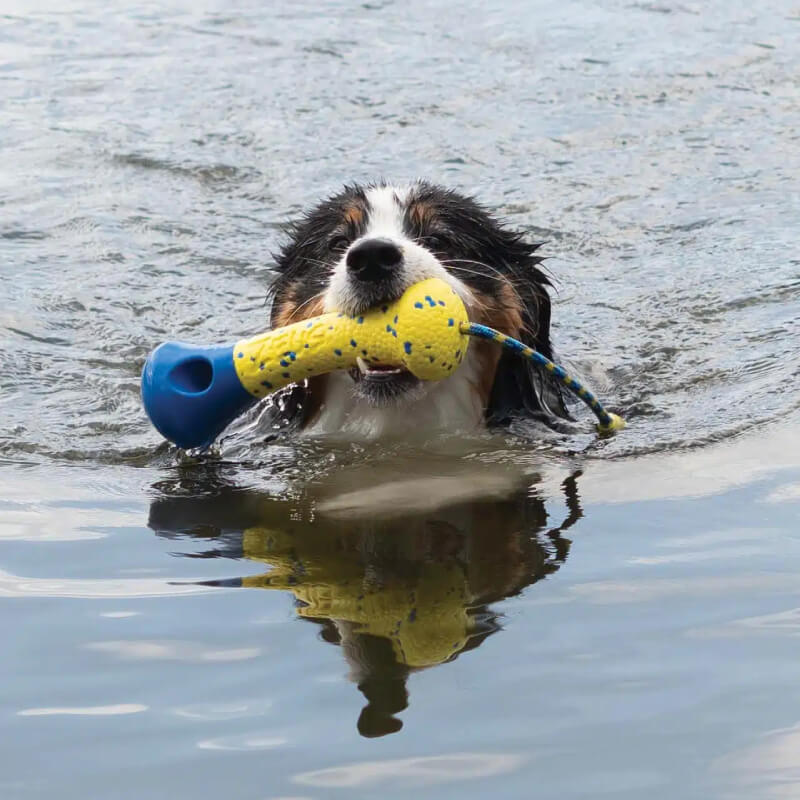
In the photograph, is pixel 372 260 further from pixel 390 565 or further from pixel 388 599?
pixel 388 599

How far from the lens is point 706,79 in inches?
374

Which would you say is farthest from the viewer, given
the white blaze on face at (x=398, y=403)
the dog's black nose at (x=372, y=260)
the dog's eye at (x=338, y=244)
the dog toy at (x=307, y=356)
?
the dog's eye at (x=338, y=244)

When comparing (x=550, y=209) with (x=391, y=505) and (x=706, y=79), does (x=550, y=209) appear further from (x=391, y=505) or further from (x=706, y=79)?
(x=391, y=505)

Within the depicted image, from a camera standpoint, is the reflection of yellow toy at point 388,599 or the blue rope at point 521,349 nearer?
the reflection of yellow toy at point 388,599

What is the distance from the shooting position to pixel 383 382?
4.77m

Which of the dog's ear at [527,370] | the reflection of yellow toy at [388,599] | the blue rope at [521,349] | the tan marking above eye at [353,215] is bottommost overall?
the reflection of yellow toy at [388,599]

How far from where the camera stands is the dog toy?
14.2 feet

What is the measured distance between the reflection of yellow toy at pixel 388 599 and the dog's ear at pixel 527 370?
4.54 feet

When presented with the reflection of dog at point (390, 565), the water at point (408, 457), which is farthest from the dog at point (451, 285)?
the reflection of dog at point (390, 565)

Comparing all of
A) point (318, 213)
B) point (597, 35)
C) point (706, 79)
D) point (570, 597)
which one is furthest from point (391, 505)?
point (597, 35)

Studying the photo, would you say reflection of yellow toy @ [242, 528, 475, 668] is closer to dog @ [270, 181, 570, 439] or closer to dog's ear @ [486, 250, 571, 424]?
dog @ [270, 181, 570, 439]

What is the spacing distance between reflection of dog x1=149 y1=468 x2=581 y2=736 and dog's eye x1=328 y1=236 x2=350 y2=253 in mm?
1015

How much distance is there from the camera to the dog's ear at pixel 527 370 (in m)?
5.23

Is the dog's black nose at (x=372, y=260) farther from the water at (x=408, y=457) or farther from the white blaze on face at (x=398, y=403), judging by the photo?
the water at (x=408, y=457)
